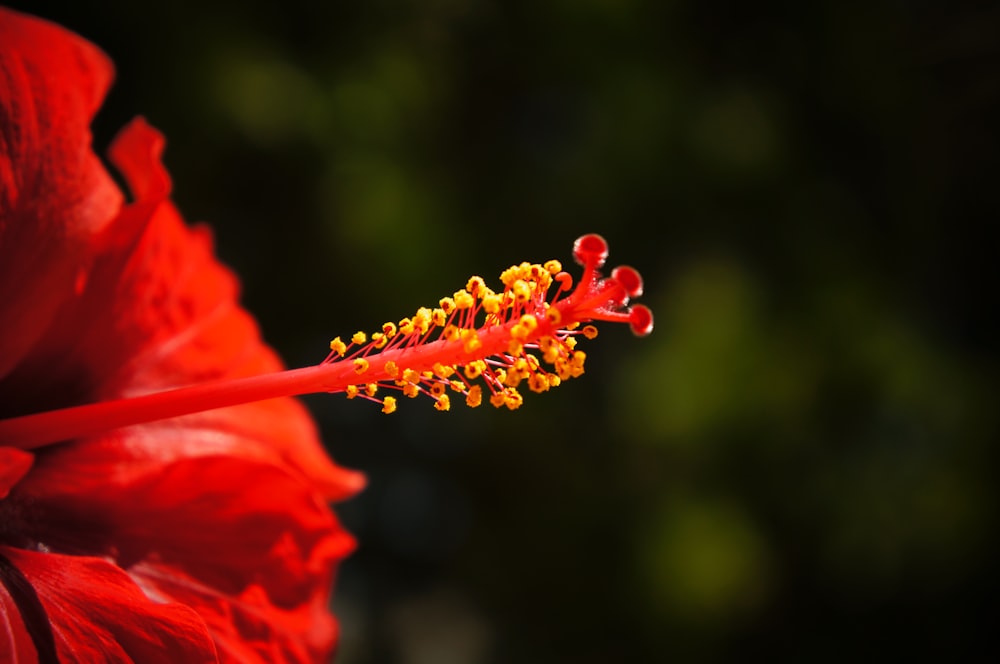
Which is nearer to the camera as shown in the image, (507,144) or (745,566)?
(745,566)

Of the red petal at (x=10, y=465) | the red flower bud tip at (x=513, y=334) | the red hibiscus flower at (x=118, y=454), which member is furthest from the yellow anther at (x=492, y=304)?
the red petal at (x=10, y=465)

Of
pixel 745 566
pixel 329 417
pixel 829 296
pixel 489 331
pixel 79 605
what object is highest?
pixel 489 331

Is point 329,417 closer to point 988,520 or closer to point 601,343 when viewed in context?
point 601,343

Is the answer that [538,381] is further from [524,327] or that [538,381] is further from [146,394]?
[146,394]

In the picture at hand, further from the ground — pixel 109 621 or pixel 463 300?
pixel 463 300

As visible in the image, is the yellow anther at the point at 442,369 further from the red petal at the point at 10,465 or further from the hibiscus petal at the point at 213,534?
the red petal at the point at 10,465

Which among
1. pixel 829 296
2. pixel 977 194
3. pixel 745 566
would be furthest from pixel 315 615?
pixel 977 194

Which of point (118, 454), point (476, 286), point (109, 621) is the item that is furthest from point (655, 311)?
point (109, 621)
